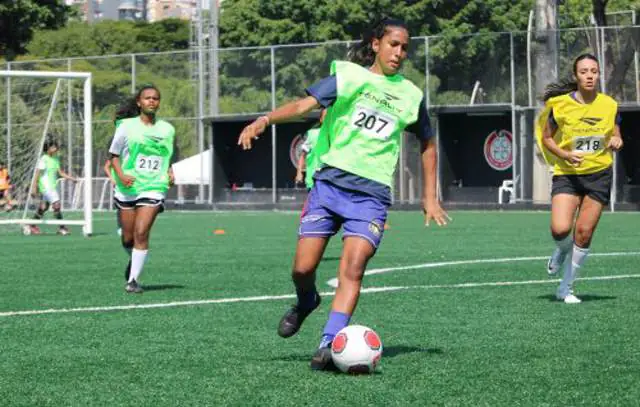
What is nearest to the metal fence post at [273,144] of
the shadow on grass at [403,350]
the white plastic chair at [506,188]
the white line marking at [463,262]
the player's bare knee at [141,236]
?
the white plastic chair at [506,188]

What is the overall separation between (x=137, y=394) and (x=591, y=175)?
6416mm

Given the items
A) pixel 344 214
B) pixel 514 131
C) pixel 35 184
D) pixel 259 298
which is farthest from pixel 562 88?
pixel 514 131

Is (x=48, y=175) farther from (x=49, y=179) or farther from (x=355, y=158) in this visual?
(x=355, y=158)

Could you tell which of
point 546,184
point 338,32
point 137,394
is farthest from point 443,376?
point 338,32

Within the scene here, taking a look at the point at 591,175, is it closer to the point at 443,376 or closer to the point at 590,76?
the point at 590,76

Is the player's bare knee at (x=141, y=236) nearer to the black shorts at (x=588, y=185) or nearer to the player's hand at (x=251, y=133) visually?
the black shorts at (x=588, y=185)

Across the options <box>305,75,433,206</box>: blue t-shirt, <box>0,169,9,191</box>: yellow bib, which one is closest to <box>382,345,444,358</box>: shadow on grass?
<box>305,75,433,206</box>: blue t-shirt

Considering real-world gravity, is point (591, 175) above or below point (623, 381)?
above

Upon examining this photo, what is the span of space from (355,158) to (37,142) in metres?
23.0

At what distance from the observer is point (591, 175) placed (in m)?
12.8

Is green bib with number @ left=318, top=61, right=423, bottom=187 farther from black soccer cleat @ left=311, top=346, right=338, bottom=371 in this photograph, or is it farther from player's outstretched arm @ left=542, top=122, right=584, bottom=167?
player's outstretched arm @ left=542, top=122, right=584, bottom=167

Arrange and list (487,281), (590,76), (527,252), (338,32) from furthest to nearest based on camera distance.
→ 1. (338,32)
2. (527,252)
3. (487,281)
4. (590,76)

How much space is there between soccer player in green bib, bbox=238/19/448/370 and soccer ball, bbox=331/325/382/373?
0.38 metres

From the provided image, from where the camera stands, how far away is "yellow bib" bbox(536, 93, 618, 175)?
12.8 metres
